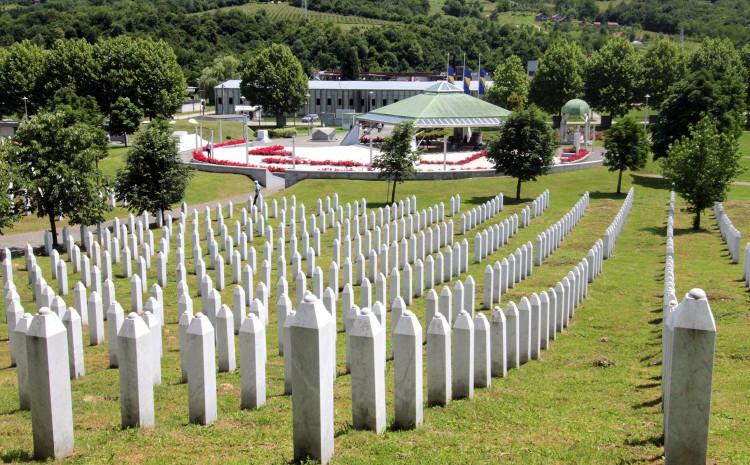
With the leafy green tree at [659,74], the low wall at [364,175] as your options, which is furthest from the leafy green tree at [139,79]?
the leafy green tree at [659,74]

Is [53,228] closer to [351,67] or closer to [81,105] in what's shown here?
[81,105]

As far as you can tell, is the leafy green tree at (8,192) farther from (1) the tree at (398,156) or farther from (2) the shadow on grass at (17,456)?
(2) the shadow on grass at (17,456)

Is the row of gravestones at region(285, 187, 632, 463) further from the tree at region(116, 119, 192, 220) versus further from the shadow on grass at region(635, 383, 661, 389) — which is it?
the tree at region(116, 119, 192, 220)

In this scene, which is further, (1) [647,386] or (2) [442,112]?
(2) [442,112]

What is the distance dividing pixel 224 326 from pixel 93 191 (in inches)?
742

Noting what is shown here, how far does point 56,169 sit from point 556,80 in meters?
65.6

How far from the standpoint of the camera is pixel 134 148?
3444 cm

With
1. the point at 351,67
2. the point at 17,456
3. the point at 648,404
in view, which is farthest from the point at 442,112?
the point at 351,67

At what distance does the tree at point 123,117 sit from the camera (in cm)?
6203

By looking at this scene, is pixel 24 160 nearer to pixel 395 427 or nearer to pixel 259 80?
pixel 395 427

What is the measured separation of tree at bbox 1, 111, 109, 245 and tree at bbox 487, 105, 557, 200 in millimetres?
21013

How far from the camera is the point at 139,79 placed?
2815 inches

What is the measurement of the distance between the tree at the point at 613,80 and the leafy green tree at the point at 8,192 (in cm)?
6528

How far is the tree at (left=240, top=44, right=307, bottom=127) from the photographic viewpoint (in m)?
87.1
